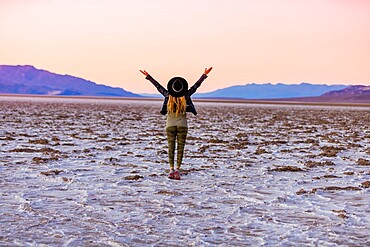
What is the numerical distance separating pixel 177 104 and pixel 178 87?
0.29m

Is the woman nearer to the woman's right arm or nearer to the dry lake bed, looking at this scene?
the woman's right arm

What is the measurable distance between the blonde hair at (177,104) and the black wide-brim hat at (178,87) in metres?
0.07

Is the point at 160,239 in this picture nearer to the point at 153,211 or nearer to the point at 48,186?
the point at 153,211

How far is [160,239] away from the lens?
5914mm

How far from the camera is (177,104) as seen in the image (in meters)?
9.72

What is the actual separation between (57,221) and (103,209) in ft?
2.80

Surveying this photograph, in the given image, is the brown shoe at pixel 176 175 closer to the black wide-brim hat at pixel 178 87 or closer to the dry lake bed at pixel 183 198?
the dry lake bed at pixel 183 198

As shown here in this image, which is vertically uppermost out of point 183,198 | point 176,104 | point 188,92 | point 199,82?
point 199,82

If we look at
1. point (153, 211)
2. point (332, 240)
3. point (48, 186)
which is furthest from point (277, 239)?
point (48, 186)

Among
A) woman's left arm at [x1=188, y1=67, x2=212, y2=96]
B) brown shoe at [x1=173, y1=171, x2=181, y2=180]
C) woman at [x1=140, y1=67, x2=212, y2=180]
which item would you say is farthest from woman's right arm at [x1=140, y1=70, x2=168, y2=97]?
brown shoe at [x1=173, y1=171, x2=181, y2=180]

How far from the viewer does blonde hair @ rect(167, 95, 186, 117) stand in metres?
9.73

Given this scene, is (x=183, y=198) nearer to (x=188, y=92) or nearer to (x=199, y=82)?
(x=188, y=92)

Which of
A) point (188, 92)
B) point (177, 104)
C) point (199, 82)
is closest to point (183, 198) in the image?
point (177, 104)

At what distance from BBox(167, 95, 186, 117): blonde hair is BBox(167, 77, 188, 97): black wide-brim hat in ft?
0.23
